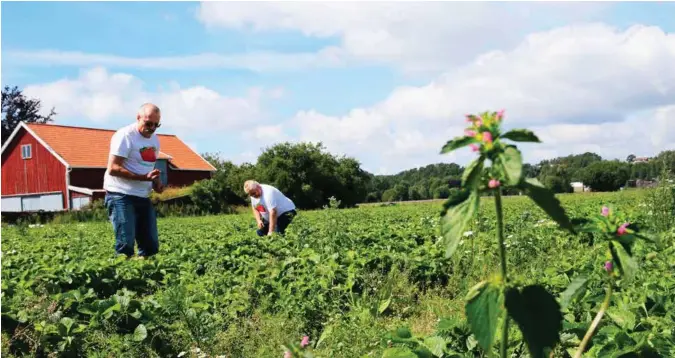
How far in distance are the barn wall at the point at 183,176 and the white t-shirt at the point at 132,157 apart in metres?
35.2

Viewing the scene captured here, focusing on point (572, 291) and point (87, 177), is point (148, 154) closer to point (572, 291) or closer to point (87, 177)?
point (572, 291)

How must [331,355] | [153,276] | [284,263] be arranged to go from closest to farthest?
[331,355] < [284,263] < [153,276]

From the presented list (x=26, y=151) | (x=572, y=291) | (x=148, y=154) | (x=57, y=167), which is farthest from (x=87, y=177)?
(x=572, y=291)

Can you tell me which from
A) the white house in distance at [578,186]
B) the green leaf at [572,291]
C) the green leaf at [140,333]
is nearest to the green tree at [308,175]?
the white house in distance at [578,186]

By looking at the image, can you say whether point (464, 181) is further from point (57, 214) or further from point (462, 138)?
point (57, 214)

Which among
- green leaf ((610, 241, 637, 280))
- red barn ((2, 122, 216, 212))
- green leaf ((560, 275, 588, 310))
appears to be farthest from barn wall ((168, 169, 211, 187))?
green leaf ((610, 241, 637, 280))

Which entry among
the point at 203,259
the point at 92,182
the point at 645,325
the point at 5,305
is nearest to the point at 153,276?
the point at 203,259

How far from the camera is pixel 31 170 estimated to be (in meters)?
38.9

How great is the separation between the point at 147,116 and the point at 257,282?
2474 mm

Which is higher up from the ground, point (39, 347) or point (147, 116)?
point (147, 116)

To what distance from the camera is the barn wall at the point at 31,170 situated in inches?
1477

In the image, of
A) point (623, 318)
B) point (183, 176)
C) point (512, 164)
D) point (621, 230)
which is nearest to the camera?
point (512, 164)

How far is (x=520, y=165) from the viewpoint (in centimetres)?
123

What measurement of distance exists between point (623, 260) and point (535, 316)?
30 cm
